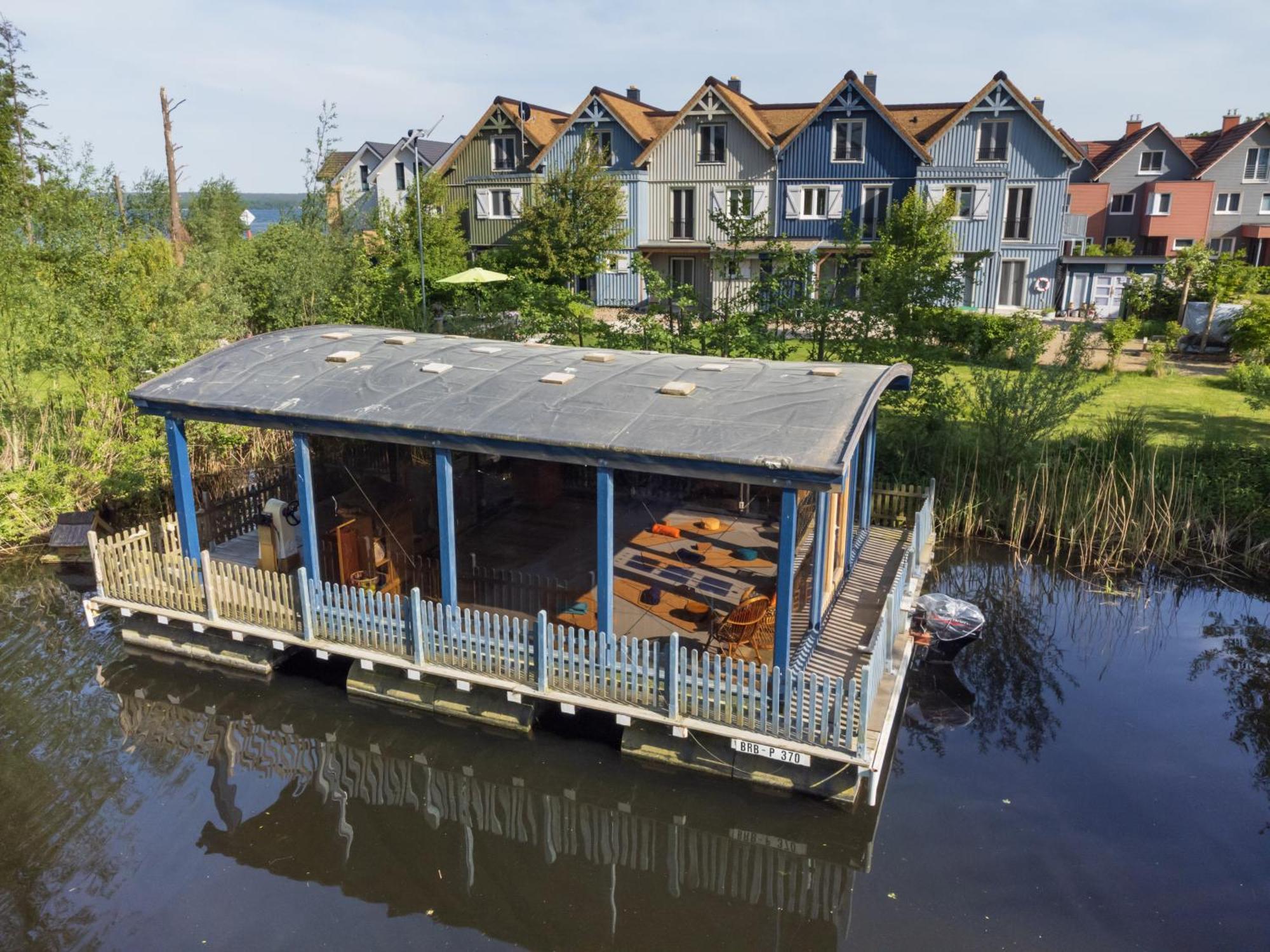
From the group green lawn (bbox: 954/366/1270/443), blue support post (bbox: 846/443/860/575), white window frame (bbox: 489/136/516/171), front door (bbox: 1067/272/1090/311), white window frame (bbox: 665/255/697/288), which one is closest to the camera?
blue support post (bbox: 846/443/860/575)

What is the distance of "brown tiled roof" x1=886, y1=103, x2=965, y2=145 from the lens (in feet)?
133

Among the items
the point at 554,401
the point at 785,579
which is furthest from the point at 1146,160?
the point at 785,579

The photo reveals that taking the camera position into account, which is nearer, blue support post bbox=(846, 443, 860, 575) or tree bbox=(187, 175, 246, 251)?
blue support post bbox=(846, 443, 860, 575)

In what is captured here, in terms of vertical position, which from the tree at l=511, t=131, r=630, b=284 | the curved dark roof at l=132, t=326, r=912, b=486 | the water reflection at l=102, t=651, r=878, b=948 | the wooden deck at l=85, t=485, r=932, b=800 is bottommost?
the water reflection at l=102, t=651, r=878, b=948

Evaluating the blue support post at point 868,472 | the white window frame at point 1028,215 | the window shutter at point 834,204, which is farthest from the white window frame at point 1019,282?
the blue support post at point 868,472

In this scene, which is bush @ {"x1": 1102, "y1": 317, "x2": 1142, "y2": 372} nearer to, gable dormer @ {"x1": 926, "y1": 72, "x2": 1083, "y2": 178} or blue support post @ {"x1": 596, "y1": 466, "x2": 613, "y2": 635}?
gable dormer @ {"x1": 926, "y1": 72, "x2": 1083, "y2": 178}

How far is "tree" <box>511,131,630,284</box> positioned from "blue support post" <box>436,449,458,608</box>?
92.8 ft

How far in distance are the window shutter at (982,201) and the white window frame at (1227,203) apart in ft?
70.3

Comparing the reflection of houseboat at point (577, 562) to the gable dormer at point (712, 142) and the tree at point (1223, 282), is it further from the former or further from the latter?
the gable dormer at point (712, 142)

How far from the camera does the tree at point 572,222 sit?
126ft

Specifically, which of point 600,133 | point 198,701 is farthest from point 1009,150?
point 198,701

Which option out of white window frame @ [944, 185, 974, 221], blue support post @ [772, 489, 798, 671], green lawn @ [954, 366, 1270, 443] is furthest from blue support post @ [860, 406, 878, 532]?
white window frame @ [944, 185, 974, 221]

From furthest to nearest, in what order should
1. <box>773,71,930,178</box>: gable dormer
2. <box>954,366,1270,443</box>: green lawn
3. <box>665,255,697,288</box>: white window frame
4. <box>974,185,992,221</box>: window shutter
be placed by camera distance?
<box>665,255,697,288</box>: white window frame
<box>974,185,992,221</box>: window shutter
<box>773,71,930,178</box>: gable dormer
<box>954,366,1270,443</box>: green lawn

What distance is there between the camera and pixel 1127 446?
18.8m
